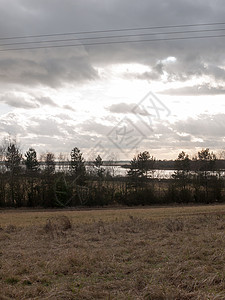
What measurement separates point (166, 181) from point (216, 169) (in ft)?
31.4

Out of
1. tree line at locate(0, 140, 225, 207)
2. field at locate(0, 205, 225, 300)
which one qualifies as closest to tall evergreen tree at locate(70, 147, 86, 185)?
tree line at locate(0, 140, 225, 207)

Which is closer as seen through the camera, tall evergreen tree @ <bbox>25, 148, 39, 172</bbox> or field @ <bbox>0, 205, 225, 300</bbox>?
field @ <bbox>0, 205, 225, 300</bbox>

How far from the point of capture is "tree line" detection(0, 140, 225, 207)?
53344 millimetres

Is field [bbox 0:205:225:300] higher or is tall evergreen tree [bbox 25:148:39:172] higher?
tall evergreen tree [bbox 25:148:39:172]

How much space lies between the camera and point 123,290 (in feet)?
20.3

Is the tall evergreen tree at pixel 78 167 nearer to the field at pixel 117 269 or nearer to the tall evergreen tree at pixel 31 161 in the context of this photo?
the tall evergreen tree at pixel 31 161

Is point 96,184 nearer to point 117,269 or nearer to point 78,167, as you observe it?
point 78,167

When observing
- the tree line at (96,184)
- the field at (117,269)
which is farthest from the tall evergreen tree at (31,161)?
the field at (117,269)

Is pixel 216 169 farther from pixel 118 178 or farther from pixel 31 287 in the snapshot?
pixel 31 287

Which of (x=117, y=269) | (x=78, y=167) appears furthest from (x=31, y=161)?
(x=117, y=269)

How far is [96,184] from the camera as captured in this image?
56812 millimetres

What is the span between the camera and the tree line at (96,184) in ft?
175

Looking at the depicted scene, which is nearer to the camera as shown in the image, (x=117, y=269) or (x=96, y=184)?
(x=117, y=269)

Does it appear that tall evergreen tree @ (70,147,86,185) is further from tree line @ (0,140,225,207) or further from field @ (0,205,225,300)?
field @ (0,205,225,300)
